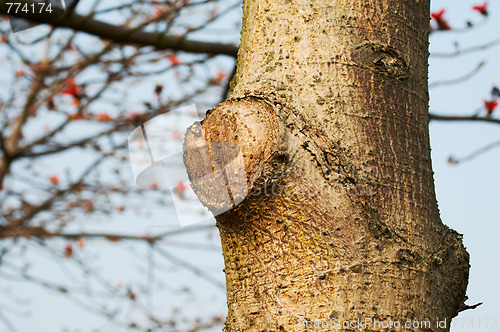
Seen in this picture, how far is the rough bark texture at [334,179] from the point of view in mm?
525

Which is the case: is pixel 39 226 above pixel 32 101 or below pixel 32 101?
below

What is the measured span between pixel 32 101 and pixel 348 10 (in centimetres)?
257

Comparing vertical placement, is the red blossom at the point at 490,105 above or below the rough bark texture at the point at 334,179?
above

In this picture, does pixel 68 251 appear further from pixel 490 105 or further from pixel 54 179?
pixel 490 105

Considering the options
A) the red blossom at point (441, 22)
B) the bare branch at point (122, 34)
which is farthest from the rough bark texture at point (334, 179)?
the red blossom at point (441, 22)

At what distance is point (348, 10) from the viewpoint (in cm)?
63

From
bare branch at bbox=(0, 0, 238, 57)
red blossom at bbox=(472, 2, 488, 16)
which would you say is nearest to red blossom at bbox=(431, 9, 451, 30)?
red blossom at bbox=(472, 2, 488, 16)

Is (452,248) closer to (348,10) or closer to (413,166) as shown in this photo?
(413,166)

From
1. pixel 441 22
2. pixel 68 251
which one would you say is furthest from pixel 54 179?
pixel 441 22

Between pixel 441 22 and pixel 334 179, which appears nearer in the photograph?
pixel 334 179

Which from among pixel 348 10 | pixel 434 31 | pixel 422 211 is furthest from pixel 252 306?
pixel 434 31

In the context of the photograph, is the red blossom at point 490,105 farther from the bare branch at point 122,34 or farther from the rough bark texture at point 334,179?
the rough bark texture at point 334,179

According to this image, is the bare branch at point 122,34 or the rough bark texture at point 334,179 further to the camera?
the bare branch at point 122,34

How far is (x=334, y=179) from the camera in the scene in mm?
554
